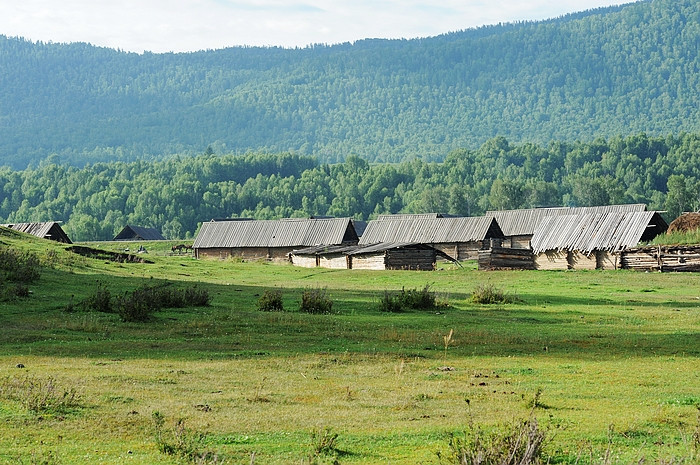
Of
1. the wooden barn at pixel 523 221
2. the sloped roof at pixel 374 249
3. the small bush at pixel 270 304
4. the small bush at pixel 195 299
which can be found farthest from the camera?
the wooden barn at pixel 523 221

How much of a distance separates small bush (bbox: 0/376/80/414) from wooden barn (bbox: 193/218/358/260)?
70.5 meters

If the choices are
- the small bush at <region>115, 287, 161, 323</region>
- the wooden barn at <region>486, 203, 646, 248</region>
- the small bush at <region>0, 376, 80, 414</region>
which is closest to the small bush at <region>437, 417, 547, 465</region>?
the small bush at <region>0, 376, 80, 414</region>

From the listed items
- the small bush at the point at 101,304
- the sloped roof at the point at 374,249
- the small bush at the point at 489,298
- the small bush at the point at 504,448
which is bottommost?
the sloped roof at the point at 374,249

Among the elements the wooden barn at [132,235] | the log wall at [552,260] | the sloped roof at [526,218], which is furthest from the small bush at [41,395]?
the wooden barn at [132,235]

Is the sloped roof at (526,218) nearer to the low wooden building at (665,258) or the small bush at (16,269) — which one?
the low wooden building at (665,258)

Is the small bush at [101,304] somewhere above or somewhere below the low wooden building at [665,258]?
above

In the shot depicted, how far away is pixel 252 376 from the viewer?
750 inches

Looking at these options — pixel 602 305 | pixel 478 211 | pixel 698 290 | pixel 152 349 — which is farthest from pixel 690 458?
pixel 478 211

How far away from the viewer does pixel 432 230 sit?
294ft

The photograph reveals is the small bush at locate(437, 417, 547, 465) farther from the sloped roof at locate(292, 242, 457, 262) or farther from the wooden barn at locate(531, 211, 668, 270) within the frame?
the sloped roof at locate(292, 242, 457, 262)

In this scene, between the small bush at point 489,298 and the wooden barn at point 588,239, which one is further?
the wooden barn at point 588,239

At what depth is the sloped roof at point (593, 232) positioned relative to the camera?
211ft

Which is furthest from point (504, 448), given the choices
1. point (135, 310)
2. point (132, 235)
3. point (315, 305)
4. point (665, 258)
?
point (132, 235)

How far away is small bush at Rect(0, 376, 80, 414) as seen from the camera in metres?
15.4
